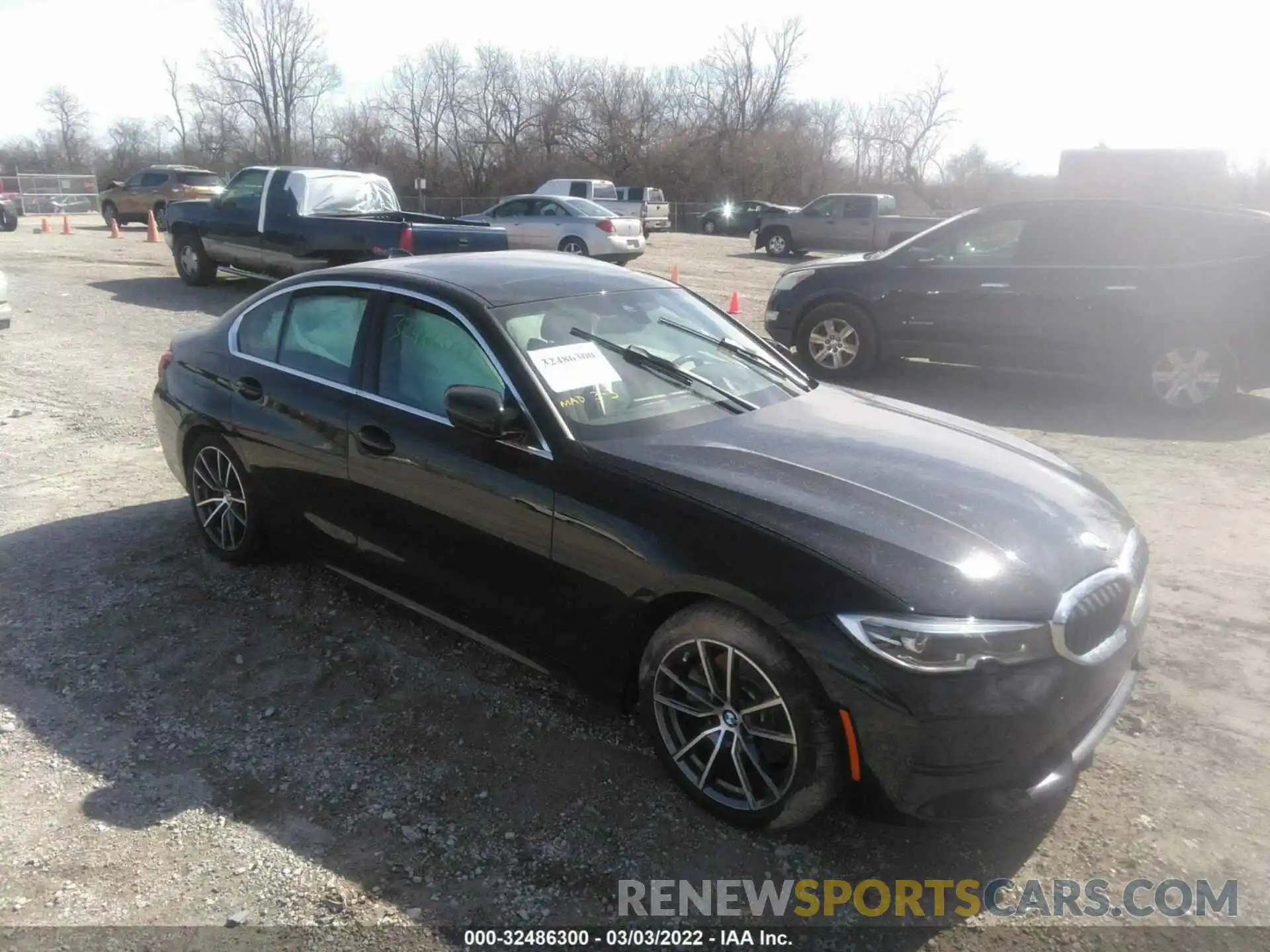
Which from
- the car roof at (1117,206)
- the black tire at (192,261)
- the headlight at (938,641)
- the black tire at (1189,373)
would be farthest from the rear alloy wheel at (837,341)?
the black tire at (192,261)

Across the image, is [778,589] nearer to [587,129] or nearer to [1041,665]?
[1041,665]

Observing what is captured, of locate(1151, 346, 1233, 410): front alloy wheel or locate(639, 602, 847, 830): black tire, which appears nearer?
locate(639, 602, 847, 830): black tire

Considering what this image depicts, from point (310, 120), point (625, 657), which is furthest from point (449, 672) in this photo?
point (310, 120)

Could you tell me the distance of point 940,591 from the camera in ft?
8.61

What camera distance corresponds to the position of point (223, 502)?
15.7 feet

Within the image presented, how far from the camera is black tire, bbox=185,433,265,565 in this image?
4629 millimetres

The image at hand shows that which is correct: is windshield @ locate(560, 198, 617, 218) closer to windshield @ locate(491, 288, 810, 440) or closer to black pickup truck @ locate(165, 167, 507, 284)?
black pickup truck @ locate(165, 167, 507, 284)

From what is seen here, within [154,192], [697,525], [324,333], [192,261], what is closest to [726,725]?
[697,525]

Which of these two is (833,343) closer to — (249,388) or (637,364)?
(637,364)

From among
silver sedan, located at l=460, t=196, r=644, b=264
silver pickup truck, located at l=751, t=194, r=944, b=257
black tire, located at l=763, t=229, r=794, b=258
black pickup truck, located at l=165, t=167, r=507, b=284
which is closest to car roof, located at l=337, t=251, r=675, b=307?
black pickup truck, located at l=165, t=167, r=507, b=284

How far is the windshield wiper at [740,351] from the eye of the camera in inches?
164

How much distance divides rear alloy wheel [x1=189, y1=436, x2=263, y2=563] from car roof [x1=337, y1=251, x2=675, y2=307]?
1194mm

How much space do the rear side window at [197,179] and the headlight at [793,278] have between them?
25.3 metres

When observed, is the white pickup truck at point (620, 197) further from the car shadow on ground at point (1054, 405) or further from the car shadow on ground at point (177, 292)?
the car shadow on ground at point (1054, 405)
